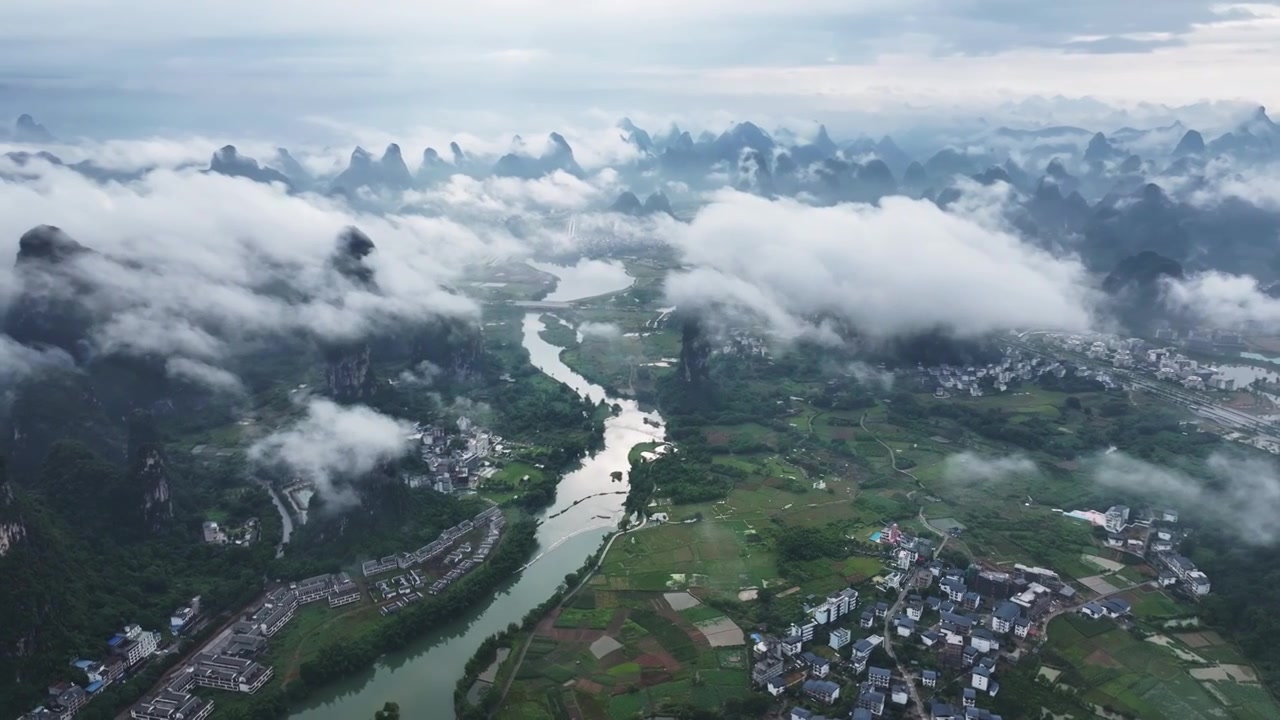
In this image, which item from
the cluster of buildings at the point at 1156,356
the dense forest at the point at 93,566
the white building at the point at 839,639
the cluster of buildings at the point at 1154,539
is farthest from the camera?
the cluster of buildings at the point at 1156,356

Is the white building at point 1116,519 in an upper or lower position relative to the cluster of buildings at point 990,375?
upper

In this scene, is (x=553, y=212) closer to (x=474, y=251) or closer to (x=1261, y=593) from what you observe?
(x=474, y=251)


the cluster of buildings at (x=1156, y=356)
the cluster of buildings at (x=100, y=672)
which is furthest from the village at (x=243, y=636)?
the cluster of buildings at (x=1156, y=356)

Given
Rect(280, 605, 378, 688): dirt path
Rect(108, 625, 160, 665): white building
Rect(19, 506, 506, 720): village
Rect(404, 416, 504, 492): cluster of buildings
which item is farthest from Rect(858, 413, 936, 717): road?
Rect(108, 625, 160, 665): white building

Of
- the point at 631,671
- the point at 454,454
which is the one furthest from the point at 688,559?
the point at 454,454

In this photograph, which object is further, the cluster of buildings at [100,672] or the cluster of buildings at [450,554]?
the cluster of buildings at [450,554]

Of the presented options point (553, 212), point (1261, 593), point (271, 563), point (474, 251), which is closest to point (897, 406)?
point (1261, 593)

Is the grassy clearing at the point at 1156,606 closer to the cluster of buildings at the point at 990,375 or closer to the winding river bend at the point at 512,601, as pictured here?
the winding river bend at the point at 512,601

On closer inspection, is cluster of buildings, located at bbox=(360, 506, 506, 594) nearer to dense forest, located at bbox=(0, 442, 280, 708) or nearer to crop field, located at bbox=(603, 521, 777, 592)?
dense forest, located at bbox=(0, 442, 280, 708)
